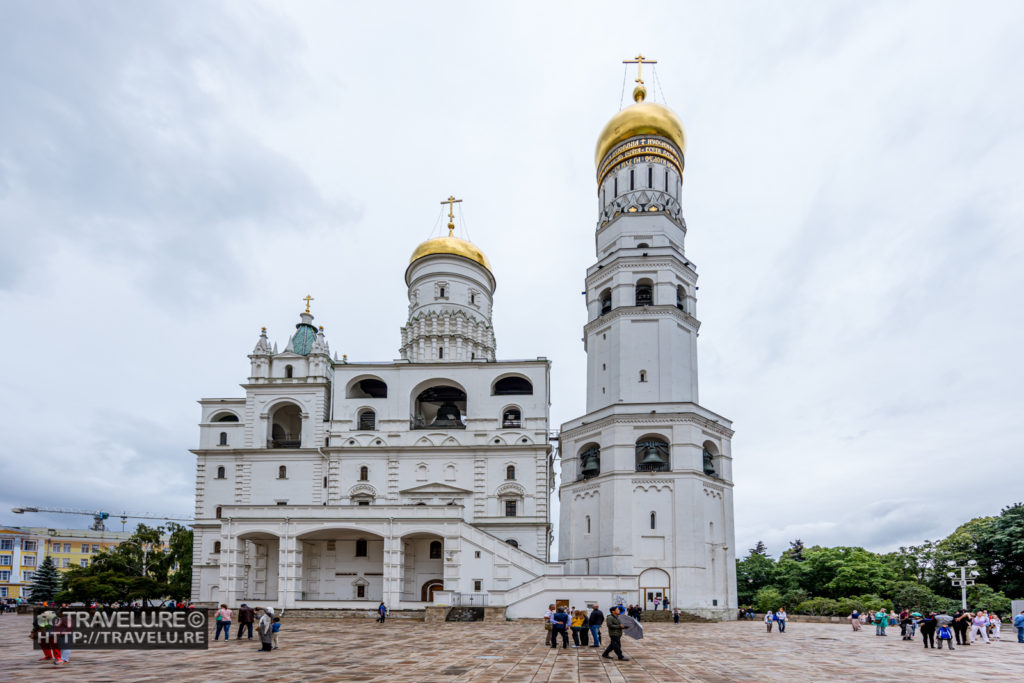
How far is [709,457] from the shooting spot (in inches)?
1535

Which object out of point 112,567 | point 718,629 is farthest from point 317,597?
point 718,629

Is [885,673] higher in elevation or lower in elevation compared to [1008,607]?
higher

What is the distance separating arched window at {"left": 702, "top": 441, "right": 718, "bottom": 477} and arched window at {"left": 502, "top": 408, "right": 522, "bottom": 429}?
32.9 ft

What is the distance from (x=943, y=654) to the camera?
1991 centimetres

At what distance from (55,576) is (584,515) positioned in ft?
154

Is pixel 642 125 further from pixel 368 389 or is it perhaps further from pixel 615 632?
pixel 615 632

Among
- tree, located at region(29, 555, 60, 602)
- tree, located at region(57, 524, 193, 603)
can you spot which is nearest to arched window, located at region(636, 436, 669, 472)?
tree, located at region(57, 524, 193, 603)

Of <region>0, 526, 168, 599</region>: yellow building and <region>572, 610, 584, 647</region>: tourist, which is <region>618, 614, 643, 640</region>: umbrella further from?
<region>0, 526, 168, 599</region>: yellow building

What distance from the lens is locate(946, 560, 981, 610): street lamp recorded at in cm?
3225

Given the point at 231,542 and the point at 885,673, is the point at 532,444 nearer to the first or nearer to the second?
the point at 231,542

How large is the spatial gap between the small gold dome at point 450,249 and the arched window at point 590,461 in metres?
17.0

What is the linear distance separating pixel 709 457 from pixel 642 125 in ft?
62.7

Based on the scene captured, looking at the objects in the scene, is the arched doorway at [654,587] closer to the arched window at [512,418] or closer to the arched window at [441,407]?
the arched window at [512,418]

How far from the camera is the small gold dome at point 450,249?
5056 centimetres
